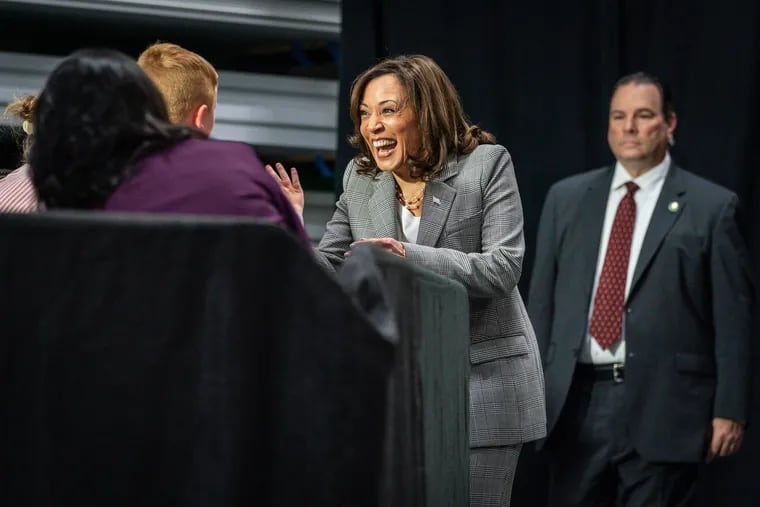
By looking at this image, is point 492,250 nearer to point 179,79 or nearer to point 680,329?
point 179,79

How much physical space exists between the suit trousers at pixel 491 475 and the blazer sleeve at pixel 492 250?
301mm

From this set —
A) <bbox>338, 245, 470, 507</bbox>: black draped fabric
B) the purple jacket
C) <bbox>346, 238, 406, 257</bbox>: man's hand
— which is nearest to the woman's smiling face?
<bbox>346, 238, 406, 257</bbox>: man's hand

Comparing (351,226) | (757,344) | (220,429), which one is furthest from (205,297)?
(757,344)

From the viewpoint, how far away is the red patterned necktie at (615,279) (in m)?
3.79

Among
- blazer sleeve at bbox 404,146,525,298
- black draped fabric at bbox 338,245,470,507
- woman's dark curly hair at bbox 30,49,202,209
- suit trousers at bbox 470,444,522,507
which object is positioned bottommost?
suit trousers at bbox 470,444,522,507

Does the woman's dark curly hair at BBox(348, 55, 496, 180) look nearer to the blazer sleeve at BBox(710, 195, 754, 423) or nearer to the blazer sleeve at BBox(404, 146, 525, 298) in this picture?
the blazer sleeve at BBox(404, 146, 525, 298)

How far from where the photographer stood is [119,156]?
1588 millimetres

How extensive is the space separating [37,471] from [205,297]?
10.1 inches

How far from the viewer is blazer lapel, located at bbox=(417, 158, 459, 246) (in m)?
2.51

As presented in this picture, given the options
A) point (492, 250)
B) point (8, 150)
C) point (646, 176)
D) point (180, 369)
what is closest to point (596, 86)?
point (646, 176)

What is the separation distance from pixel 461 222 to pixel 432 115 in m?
0.23

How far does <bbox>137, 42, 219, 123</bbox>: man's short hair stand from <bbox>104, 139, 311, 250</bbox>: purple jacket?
0.68 meters

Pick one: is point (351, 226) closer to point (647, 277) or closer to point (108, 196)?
point (108, 196)

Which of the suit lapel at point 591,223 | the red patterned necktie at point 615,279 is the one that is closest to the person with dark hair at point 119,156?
the red patterned necktie at point 615,279
